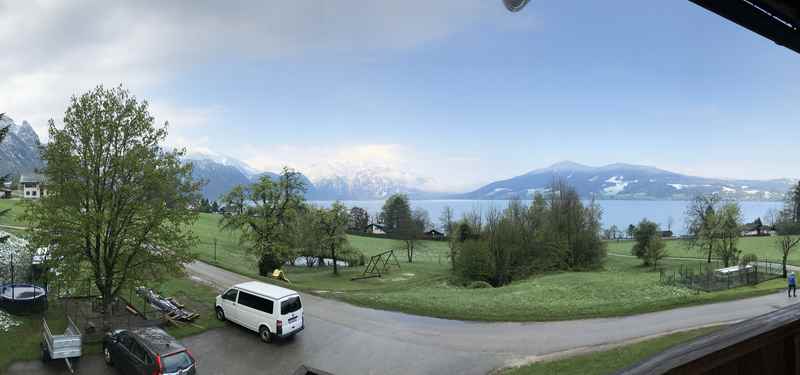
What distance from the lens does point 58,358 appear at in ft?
46.4

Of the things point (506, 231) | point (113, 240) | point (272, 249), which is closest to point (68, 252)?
point (113, 240)

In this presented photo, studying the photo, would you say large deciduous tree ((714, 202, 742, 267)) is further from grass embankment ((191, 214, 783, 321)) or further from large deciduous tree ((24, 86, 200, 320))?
large deciduous tree ((24, 86, 200, 320))

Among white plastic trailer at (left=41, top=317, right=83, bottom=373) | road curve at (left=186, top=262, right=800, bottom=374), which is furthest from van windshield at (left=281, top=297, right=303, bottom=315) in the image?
white plastic trailer at (left=41, top=317, right=83, bottom=373)

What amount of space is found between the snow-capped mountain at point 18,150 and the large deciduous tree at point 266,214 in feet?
49.1

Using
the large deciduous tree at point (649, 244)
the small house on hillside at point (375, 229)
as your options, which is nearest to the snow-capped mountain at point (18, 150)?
the large deciduous tree at point (649, 244)

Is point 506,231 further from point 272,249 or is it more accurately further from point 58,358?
point 58,358

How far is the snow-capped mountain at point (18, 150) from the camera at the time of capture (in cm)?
2297

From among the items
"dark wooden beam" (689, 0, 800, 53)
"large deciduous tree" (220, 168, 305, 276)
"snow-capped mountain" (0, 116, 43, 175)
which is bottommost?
"large deciduous tree" (220, 168, 305, 276)

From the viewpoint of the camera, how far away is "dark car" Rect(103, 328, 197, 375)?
12.4 m

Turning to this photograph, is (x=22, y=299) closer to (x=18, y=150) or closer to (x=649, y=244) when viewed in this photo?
(x=649, y=244)

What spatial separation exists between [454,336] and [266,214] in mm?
26849

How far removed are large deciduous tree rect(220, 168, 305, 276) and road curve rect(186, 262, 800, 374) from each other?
671 inches

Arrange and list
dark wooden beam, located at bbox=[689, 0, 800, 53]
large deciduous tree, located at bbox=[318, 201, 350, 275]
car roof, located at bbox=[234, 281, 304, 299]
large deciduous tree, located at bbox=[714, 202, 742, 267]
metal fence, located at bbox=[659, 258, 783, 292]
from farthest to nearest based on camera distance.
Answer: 1. large deciduous tree, located at bbox=[714, 202, 742, 267]
2. large deciduous tree, located at bbox=[318, 201, 350, 275]
3. metal fence, located at bbox=[659, 258, 783, 292]
4. car roof, located at bbox=[234, 281, 304, 299]
5. dark wooden beam, located at bbox=[689, 0, 800, 53]

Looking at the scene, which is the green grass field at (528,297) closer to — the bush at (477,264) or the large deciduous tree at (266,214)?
the bush at (477,264)
